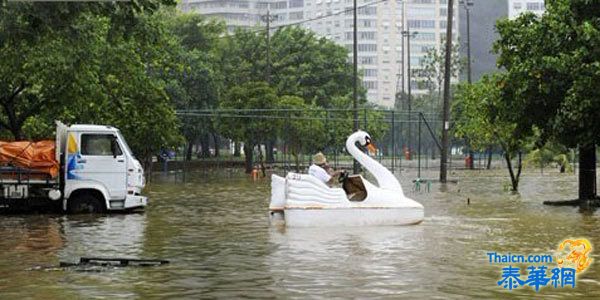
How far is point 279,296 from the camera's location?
12.6m

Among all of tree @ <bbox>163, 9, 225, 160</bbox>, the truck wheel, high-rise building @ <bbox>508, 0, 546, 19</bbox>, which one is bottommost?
the truck wheel

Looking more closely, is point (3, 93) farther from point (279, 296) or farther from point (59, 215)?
point (279, 296)

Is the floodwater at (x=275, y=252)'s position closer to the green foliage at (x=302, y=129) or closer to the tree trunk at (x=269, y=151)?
the green foliage at (x=302, y=129)

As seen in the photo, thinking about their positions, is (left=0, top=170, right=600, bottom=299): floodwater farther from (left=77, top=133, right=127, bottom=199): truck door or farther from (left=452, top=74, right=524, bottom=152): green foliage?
(left=452, top=74, right=524, bottom=152): green foliage

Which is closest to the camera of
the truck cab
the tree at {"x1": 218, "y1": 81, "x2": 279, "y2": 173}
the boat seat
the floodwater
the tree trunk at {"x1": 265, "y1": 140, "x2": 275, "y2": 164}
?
the floodwater

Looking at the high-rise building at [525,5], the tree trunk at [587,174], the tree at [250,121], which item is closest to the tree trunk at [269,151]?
the tree at [250,121]

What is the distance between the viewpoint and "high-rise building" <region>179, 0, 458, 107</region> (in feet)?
579

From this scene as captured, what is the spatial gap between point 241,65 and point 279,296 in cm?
7307

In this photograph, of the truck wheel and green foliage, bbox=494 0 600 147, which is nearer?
green foliage, bbox=494 0 600 147

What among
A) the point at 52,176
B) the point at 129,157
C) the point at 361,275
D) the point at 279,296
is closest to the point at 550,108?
the point at 129,157

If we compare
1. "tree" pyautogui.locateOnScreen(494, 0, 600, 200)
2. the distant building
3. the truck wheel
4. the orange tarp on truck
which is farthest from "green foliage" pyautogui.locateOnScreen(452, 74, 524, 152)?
the distant building

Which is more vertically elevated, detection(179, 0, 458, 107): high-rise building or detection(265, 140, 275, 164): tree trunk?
detection(179, 0, 458, 107): high-rise building

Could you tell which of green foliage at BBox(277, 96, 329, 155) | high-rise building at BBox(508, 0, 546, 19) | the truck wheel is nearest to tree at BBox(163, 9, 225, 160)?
green foliage at BBox(277, 96, 329, 155)

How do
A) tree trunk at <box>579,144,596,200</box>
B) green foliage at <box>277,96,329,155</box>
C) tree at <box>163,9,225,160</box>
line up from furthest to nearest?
tree at <box>163,9,225,160</box> < green foliage at <box>277,96,329,155</box> < tree trunk at <box>579,144,596,200</box>
